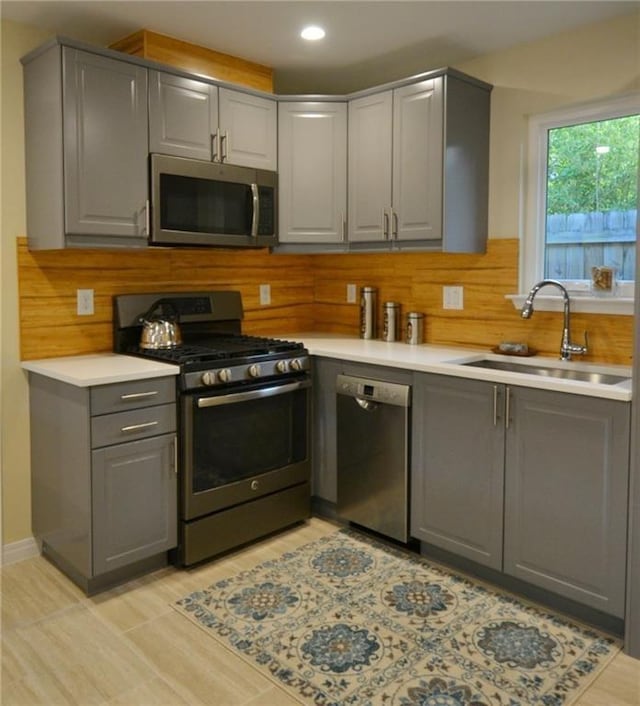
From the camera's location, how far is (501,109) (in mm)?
3166

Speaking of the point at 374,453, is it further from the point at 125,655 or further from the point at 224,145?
the point at 224,145

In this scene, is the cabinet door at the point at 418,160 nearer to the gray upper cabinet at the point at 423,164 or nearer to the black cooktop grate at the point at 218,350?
the gray upper cabinet at the point at 423,164

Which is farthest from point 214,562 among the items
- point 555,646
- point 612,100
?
point 612,100

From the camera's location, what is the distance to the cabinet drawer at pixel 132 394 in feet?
8.17

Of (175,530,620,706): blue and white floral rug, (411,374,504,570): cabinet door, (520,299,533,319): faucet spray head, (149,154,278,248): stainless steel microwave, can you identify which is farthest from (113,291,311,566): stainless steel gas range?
(520,299,533,319): faucet spray head

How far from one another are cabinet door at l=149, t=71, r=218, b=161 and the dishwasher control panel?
4.17ft

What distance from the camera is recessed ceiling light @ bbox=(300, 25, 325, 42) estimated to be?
9.46ft

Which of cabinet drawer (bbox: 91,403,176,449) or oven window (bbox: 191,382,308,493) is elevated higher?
cabinet drawer (bbox: 91,403,176,449)

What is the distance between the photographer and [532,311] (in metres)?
2.92

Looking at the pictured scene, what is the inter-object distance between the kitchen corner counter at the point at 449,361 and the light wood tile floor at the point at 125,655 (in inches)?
36.4

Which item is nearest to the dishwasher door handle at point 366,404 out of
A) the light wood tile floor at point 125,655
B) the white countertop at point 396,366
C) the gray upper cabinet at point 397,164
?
the white countertop at point 396,366

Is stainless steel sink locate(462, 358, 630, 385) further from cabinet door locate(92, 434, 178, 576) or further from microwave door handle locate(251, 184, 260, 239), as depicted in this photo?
cabinet door locate(92, 434, 178, 576)

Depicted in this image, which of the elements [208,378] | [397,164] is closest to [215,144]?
[397,164]

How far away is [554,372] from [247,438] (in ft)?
4.71
